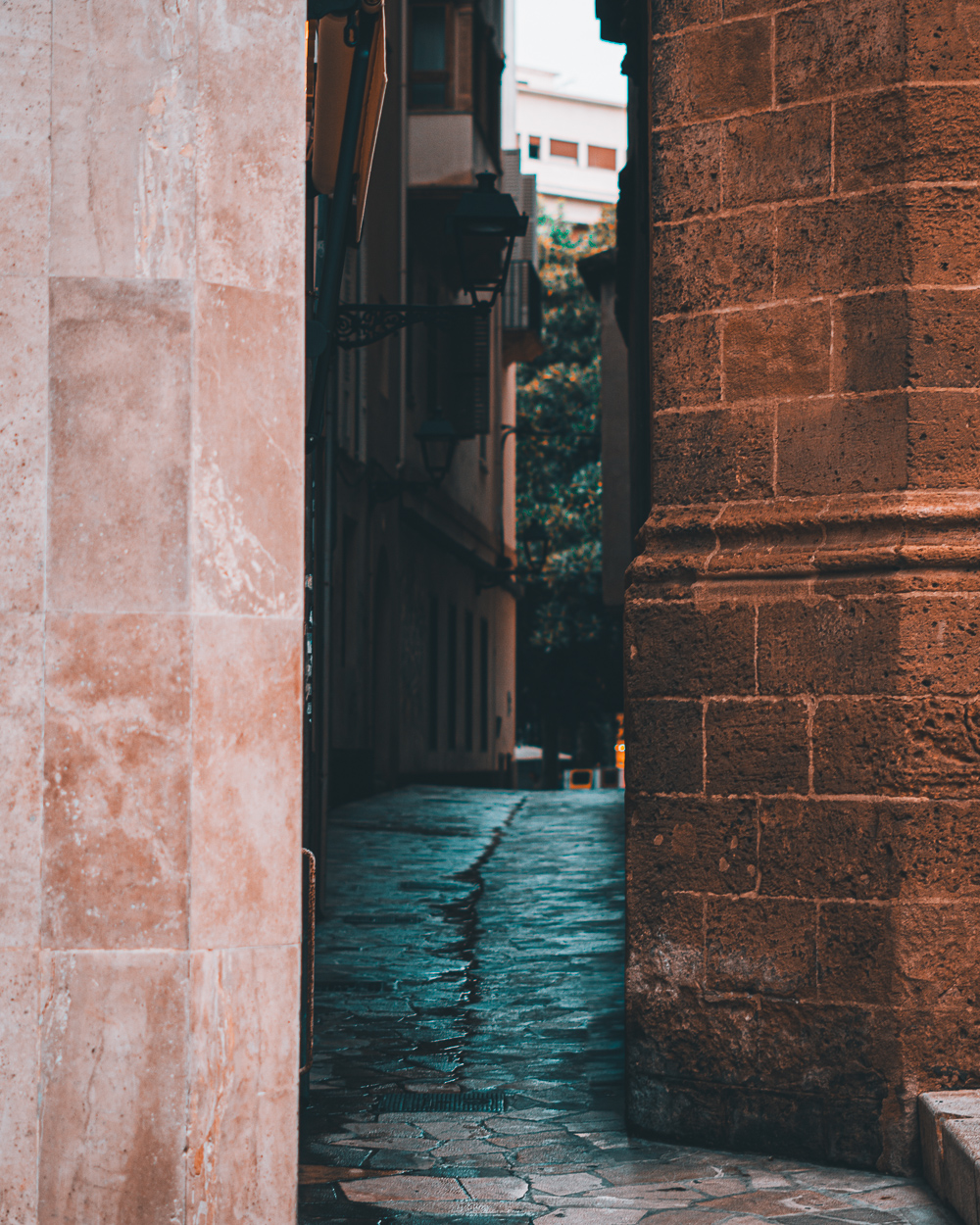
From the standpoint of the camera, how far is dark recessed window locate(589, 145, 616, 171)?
63781 millimetres

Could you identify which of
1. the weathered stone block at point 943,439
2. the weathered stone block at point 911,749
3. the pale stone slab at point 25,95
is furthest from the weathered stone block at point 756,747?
the pale stone slab at point 25,95

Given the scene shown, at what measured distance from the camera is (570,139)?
6328cm

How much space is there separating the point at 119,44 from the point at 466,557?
842 inches

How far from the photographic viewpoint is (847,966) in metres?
4.44

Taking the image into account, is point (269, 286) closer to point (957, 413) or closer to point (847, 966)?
point (957, 413)

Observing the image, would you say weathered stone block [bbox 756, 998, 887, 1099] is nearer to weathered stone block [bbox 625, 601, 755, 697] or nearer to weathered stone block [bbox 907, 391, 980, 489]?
weathered stone block [bbox 625, 601, 755, 697]

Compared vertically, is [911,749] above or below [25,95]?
below

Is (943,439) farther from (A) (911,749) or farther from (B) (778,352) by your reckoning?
(A) (911,749)

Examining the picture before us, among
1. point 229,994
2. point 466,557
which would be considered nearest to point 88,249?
point 229,994

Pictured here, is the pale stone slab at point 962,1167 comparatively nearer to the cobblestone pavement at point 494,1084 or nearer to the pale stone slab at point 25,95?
the cobblestone pavement at point 494,1084

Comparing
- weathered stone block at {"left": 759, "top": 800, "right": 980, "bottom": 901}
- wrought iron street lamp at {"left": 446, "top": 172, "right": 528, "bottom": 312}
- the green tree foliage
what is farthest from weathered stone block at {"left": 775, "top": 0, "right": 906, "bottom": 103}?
the green tree foliage

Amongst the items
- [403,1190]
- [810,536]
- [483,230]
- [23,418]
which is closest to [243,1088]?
[403,1190]

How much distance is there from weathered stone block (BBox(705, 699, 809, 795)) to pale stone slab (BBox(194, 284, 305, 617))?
1.87 meters

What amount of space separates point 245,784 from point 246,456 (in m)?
0.70
